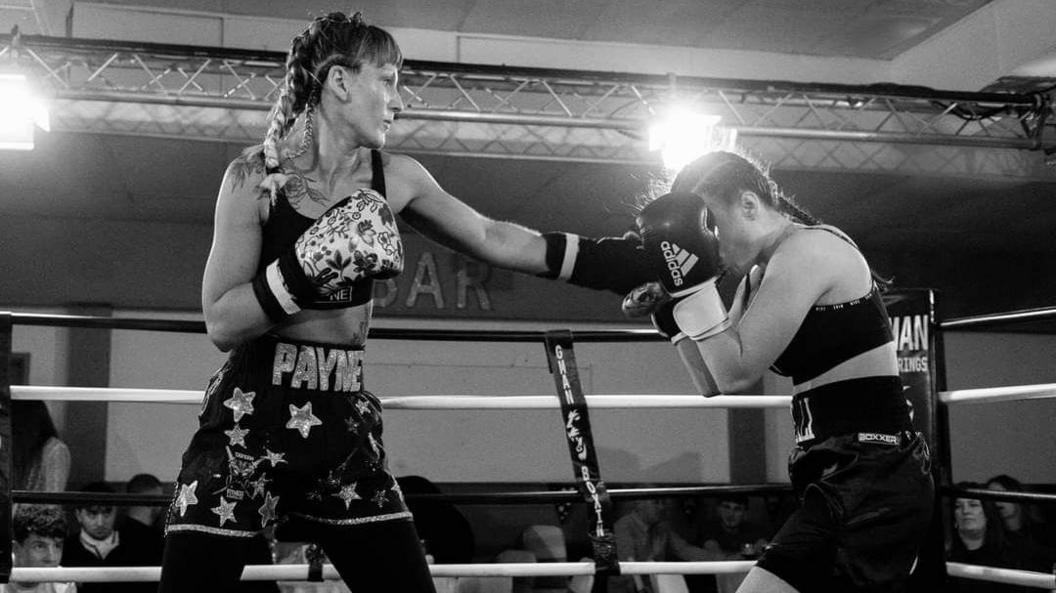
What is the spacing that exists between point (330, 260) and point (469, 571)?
41.8 inches

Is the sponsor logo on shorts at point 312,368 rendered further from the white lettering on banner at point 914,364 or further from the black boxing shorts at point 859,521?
the white lettering on banner at point 914,364

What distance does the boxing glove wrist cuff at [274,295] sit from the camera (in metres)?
1.51

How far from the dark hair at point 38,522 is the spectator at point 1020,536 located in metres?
3.48

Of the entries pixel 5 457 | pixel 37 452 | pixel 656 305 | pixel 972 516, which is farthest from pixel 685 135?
pixel 37 452

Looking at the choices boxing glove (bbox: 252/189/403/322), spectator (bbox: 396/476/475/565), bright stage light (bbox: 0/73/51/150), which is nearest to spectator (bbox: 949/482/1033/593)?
spectator (bbox: 396/476/475/565)

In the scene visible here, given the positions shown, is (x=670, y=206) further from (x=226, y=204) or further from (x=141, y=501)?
(x=141, y=501)

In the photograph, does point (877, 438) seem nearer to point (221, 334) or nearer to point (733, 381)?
point (733, 381)

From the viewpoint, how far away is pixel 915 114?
600 cm

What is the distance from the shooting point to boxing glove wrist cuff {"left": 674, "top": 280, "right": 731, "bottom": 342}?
186cm

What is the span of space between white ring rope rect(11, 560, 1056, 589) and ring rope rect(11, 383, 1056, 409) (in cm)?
→ 35

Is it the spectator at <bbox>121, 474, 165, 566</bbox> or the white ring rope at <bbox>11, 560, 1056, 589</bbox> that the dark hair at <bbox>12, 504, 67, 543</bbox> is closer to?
the spectator at <bbox>121, 474, 165, 566</bbox>

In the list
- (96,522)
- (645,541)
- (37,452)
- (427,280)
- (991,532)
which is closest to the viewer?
(96,522)

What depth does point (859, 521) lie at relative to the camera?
179 cm

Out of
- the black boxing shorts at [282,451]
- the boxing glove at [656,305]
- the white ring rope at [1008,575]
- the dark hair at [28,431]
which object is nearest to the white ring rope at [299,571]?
the white ring rope at [1008,575]
